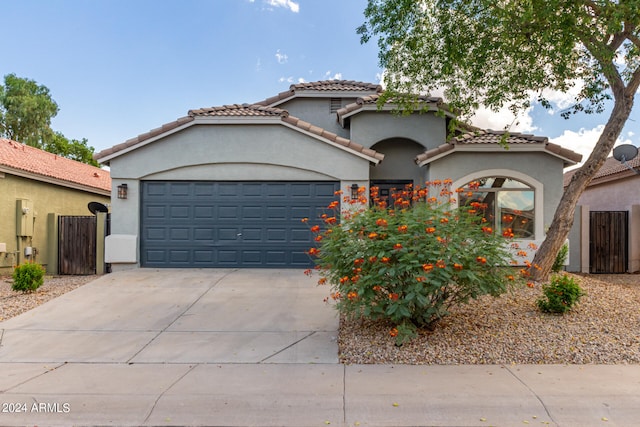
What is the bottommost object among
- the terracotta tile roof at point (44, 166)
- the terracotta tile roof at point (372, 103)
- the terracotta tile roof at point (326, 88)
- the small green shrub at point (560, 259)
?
the small green shrub at point (560, 259)

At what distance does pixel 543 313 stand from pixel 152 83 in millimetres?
17080

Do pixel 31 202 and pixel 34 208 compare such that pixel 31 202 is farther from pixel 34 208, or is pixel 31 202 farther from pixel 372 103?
pixel 372 103

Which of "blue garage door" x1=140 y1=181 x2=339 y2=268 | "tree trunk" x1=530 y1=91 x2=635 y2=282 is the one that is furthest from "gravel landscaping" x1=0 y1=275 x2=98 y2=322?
"tree trunk" x1=530 y1=91 x2=635 y2=282

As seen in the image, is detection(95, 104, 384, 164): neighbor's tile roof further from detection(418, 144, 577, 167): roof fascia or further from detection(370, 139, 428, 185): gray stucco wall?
detection(418, 144, 577, 167): roof fascia

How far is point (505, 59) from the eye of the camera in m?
8.77

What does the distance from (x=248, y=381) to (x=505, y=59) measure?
27.8 ft

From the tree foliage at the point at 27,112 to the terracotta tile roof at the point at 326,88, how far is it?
2485 centimetres

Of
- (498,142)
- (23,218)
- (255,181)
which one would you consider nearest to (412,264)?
(255,181)

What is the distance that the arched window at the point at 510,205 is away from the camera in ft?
36.2

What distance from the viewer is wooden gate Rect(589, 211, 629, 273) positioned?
12.2 metres

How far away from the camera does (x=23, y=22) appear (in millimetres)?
21141

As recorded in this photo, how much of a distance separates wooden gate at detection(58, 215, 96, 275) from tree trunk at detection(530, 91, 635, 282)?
39.1 feet

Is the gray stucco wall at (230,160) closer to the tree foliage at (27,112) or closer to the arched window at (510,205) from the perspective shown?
the arched window at (510,205)

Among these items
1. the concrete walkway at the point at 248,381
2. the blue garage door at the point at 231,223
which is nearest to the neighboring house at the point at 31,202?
the blue garage door at the point at 231,223
